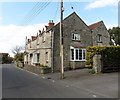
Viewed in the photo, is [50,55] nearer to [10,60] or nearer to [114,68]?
[114,68]

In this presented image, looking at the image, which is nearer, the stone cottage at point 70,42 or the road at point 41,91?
the road at point 41,91

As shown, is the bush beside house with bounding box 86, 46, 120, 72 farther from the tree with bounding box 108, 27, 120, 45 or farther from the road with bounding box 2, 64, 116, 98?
the tree with bounding box 108, 27, 120, 45

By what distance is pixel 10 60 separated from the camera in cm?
11388

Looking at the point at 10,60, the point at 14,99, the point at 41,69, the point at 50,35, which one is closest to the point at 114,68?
the point at 41,69

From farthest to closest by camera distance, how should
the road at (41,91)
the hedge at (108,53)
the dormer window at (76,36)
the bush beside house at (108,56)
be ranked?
the dormer window at (76,36)
the hedge at (108,53)
the bush beside house at (108,56)
the road at (41,91)

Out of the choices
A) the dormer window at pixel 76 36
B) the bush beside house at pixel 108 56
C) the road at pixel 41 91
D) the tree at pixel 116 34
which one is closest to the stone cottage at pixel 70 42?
the dormer window at pixel 76 36

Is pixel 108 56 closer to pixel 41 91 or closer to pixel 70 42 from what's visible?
pixel 70 42

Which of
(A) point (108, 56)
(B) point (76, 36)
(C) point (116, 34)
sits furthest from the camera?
(C) point (116, 34)

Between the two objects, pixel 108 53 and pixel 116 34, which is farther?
pixel 116 34

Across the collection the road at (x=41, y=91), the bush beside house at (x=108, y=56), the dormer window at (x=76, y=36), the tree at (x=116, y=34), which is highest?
the tree at (x=116, y=34)

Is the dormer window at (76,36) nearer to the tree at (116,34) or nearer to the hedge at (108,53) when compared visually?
the hedge at (108,53)

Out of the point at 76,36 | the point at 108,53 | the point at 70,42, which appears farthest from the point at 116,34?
the point at 108,53

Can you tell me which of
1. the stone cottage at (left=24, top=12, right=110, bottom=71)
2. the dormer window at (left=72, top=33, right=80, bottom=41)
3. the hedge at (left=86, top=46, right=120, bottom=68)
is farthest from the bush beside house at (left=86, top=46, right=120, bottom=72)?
the dormer window at (left=72, top=33, right=80, bottom=41)

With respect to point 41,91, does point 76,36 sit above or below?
above
